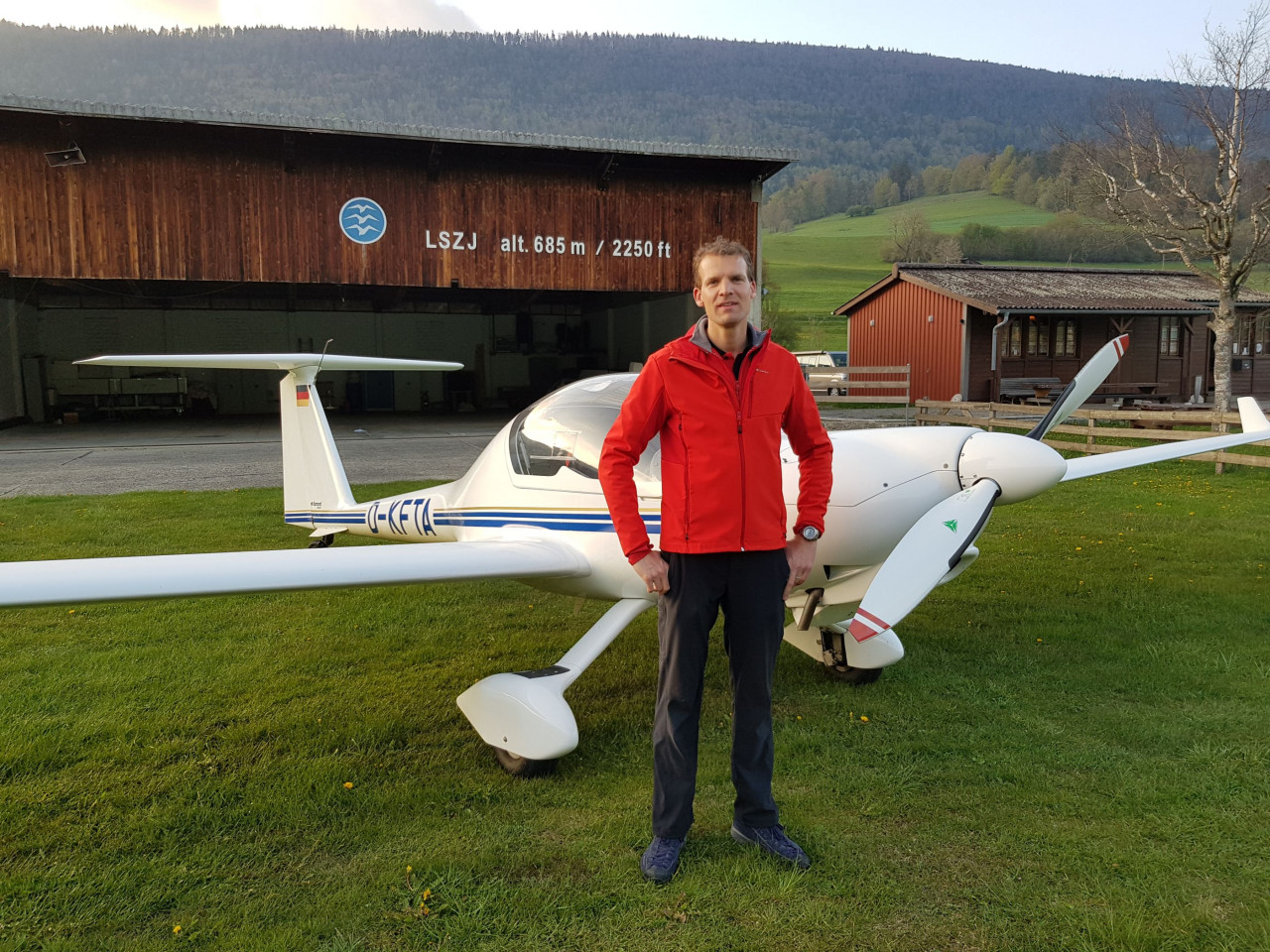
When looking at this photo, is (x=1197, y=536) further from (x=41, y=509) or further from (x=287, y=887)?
(x=41, y=509)

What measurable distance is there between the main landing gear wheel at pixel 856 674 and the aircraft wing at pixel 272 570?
70.3 inches

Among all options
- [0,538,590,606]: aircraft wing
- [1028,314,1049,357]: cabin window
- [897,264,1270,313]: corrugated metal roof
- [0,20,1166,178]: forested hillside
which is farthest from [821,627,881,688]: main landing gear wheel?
[0,20,1166,178]: forested hillside

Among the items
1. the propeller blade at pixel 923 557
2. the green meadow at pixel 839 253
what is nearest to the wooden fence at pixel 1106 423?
the propeller blade at pixel 923 557

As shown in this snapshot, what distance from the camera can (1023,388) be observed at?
25.2 metres

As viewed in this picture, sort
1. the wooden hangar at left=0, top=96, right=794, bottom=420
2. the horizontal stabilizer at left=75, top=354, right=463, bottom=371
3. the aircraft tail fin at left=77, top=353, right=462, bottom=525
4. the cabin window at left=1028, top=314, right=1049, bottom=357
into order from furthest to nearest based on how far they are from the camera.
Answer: the cabin window at left=1028, top=314, right=1049, bottom=357 → the wooden hangar at left=0, top=96, right=794, bottom=420 → the aircraft tail fin at left=77, top=353, right=462, bottom=525 → the horizontal stabilizer at left=75, top=354, right=463, bottom=371

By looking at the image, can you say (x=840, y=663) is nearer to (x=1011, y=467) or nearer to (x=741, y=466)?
(x=1011, y=467)

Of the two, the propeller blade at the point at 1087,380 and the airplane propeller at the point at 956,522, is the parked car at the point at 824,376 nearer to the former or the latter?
the propeller blade at the point at 1087,380

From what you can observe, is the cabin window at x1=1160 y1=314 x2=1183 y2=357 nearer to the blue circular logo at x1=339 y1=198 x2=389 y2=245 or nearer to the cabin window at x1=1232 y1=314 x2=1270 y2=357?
the cabin window at x1=1232 y1=314 x2=1270 y2=357

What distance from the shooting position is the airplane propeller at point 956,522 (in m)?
3.15

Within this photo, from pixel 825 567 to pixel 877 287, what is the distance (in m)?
27.5

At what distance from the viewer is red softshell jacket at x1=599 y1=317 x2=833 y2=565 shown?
2.83 m

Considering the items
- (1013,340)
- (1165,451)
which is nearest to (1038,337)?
(1013,340)

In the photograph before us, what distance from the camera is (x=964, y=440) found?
12.9 feet

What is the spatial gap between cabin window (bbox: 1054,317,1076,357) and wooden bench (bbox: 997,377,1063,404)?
160 centimetres
